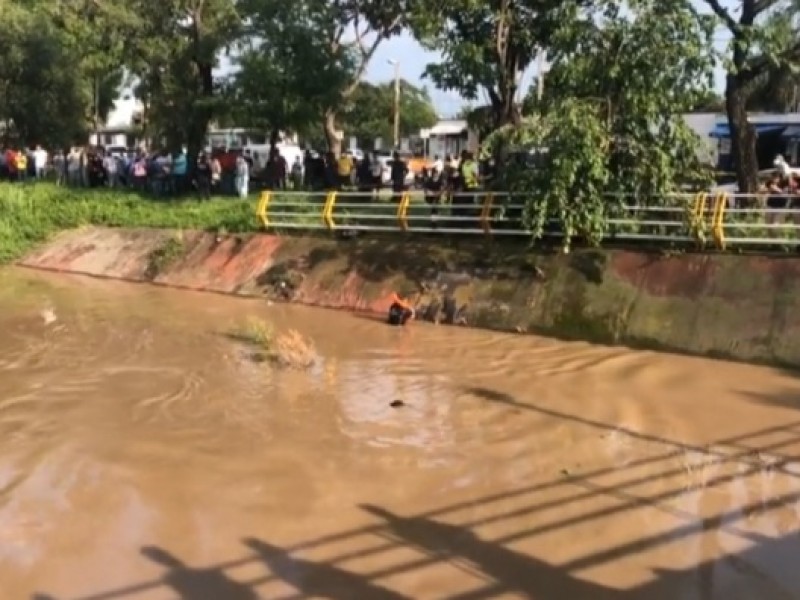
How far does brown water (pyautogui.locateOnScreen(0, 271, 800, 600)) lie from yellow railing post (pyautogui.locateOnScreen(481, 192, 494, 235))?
10.6ft

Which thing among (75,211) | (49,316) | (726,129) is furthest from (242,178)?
(726,129)

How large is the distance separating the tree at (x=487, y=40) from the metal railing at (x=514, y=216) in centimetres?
209

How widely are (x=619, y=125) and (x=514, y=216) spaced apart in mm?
2299

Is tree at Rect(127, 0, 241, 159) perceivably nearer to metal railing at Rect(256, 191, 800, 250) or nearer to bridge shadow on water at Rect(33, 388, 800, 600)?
metal railing at Rect(256, 191, 800, 250)

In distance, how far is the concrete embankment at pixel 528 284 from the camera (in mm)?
14961

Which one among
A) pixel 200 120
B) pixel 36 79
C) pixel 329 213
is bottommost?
pixel 329 213

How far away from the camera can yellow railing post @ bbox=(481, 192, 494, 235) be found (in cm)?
1853

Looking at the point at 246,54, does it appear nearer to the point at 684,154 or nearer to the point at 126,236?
the point at 126,236

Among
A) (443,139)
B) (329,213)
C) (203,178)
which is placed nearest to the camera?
(329,213)

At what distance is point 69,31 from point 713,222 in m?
19.2

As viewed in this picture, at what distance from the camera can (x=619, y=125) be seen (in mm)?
17328

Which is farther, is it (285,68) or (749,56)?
(285,68)

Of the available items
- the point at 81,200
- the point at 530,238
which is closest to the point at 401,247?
the point at 530,238

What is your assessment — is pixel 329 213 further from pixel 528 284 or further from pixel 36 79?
pixel 36 79
